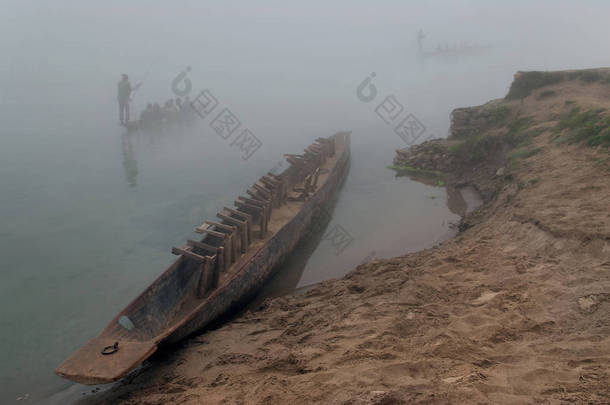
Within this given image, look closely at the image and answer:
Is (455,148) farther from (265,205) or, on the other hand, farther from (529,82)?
(265,205)

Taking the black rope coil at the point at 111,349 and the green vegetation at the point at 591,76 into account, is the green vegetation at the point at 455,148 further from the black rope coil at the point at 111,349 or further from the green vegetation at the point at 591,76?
the black rope coil at the point at 111,349

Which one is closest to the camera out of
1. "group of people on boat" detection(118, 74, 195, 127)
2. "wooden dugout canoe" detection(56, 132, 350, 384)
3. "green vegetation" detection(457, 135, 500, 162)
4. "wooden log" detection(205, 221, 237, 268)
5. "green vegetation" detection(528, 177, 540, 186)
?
"wooden dugout canoe" detection(56, 132, 350, 384)

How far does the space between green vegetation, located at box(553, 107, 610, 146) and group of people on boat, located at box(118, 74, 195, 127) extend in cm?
1818

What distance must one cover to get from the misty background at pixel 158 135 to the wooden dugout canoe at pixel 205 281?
3.86 ft

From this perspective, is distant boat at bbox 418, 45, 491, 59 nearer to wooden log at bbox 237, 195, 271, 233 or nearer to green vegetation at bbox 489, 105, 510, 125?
green vegetation at bbox 489, 105, 510, 125

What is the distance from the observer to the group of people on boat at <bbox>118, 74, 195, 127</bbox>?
20.0m

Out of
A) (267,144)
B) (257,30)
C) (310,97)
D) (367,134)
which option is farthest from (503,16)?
(267,144)

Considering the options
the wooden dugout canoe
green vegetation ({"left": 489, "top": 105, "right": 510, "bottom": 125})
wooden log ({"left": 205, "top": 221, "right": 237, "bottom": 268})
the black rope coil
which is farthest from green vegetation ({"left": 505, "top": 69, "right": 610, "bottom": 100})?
the black rope coil

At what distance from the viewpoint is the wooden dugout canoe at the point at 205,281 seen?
4.35 meters

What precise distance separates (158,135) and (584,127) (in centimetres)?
1823

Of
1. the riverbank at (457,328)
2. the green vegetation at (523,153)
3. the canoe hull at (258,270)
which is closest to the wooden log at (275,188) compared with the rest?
the canoe hull at (258,270)

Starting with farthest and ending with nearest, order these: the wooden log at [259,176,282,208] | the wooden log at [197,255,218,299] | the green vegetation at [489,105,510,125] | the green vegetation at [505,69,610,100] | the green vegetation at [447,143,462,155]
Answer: the green vegetation at [447,143,462,155] < the green vegetation at [489,105,510,125] < the green vegetation at [505,69,610,100] < the wooden log at [259,176,282,208] < the wooden log at [197,255,218,299]

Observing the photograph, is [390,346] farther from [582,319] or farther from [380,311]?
[582,319]

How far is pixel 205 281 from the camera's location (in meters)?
5.89
